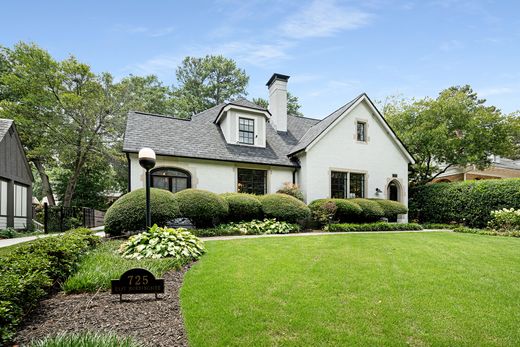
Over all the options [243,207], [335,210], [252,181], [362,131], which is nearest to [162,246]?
[243,207]

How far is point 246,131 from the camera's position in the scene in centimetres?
1533

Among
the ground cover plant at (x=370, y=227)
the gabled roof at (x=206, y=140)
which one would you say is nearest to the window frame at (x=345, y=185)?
the gabled roof at (x=206, y=140)

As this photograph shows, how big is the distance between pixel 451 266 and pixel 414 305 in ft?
8.89

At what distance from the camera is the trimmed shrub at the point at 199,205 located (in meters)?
10.3

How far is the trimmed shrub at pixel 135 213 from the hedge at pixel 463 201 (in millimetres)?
14884

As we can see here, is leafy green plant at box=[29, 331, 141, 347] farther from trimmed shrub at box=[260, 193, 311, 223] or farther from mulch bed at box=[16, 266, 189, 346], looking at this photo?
trimmed shrub at box=[260, 193, 311, 223]

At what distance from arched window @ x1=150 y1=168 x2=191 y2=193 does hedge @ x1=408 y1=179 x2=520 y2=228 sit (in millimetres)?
14350

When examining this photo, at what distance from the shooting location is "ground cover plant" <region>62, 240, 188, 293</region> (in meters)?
4.18

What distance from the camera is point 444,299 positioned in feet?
12.9

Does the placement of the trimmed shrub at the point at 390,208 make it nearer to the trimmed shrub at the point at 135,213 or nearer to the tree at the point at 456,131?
the tree at the point at 456,131

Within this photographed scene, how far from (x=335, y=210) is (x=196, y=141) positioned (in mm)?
7637

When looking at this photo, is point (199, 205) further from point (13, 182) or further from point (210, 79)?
point (210, 79)

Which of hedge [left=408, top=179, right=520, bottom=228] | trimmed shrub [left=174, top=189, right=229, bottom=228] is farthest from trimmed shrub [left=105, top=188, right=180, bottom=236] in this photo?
hedge [left=408, top=179, right=520, bottom=228]

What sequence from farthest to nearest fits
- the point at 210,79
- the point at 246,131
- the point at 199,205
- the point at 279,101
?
the point at 210,79, the point at 279,101, the point at 246,131, the point at 199,205
